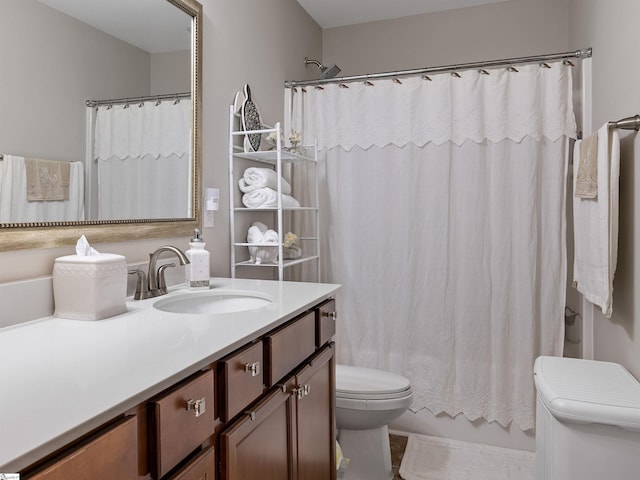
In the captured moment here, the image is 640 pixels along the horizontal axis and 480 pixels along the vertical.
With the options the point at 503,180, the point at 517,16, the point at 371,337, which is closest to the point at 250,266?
the point at 371,337

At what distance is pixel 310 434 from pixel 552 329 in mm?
1469

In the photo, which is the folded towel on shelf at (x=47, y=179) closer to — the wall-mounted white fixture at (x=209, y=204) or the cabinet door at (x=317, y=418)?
the wall-mounted white fixture at (x=209, y=204)

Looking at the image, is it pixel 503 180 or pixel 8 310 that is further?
pixel 503 180

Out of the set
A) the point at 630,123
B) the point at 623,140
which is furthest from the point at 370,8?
the point at 630,123

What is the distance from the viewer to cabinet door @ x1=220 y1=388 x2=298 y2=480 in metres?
1.02

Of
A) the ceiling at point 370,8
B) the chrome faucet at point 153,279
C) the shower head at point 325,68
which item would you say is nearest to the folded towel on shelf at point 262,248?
the chrome faucet at point 153,279

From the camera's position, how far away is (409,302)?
2.53 meters

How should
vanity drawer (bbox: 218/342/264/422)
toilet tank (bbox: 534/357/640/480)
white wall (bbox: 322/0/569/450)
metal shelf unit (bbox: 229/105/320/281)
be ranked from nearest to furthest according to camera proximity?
vanity drawer (bbox: 218/342/264/422) → toilet tank (bbox: 534/357/640/480) → metal shelf unit (bbox: 229/105/320/281) → white wall (bbox: 322/0/569/450)

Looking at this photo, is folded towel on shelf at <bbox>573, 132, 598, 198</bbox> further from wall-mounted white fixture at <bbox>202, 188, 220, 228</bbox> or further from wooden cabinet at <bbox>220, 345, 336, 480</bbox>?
wall-mounted white fixture at <bbox>202, 188, 220, 228</bbox>

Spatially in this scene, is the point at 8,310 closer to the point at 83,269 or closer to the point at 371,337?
the point at 83,269

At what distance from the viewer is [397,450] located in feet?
8.00

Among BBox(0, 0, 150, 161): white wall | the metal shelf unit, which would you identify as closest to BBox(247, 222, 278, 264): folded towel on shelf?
the metal shelf unit

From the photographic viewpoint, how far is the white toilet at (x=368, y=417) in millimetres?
1992

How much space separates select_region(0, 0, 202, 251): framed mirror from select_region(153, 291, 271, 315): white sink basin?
0.90 feet
